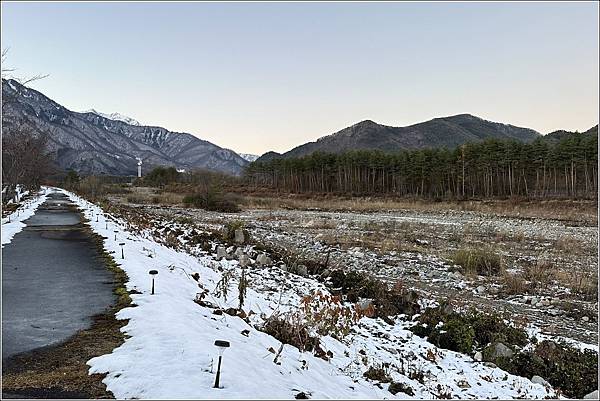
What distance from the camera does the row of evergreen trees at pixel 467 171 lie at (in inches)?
2253

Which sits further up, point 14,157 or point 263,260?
point 14,157

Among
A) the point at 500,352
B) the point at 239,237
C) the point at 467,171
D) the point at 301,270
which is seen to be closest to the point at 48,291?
the point at 301,270

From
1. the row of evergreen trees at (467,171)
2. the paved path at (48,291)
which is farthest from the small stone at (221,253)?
the row of evergreen trees at (467,171)

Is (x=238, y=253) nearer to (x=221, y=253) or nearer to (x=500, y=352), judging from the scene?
(x=221, y=253)

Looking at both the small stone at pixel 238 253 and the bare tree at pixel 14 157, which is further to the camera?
the bare tree at pixel 14 157

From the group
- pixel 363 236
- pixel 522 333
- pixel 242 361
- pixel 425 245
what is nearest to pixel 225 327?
pixel 242 361

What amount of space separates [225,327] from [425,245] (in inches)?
615

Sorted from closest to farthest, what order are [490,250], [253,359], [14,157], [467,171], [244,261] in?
[253,359]
[244,261]
[490,250]
[14,157]
[467,171]

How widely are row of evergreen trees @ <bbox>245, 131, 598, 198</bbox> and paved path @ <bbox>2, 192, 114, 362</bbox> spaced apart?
55.6 metres

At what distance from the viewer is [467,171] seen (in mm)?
67562

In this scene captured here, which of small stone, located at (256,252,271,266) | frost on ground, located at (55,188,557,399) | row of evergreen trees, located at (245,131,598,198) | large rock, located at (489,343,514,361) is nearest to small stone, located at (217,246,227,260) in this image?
small stone, located at (256,252,271,266)

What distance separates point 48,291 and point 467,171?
219ft

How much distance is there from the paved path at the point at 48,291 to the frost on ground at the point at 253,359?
27.7 inches

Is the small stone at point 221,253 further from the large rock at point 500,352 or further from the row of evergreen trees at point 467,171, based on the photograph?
the row of evergreen trees at point 467,171
